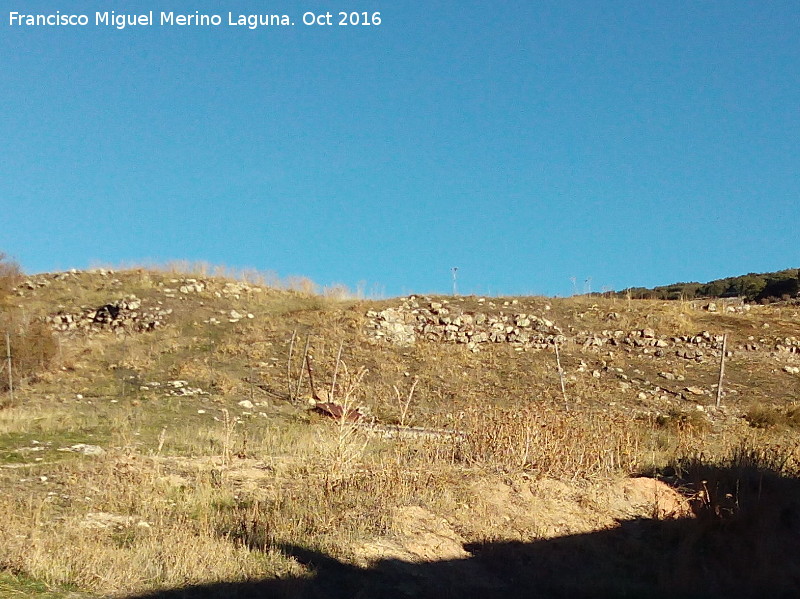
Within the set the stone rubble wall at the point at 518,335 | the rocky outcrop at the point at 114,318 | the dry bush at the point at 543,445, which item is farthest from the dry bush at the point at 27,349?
the dry bush at the point at 543,445

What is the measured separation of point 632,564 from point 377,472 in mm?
2842

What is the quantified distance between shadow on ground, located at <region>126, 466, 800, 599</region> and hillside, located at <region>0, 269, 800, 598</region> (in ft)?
0.09

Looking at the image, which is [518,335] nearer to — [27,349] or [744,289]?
[27,349]

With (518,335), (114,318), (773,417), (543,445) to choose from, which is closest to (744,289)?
(518,335)

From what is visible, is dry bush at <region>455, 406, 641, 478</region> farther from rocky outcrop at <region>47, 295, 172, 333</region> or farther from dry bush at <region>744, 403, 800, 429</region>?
rocky outcrop at <region>47, 295, 172, 333</region>

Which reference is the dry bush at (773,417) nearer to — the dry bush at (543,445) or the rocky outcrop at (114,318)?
the dry bush at (543,445)

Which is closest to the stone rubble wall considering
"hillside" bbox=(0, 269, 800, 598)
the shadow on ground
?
"hillside" bbox=(0, 269, 800, 598)

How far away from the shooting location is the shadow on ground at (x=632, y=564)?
240 inches

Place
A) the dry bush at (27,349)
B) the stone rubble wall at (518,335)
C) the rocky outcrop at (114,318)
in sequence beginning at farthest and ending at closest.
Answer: the rocky outcrop at (114,318)
the stone rubble wall at (518,335)
the dry bush at (27,349)

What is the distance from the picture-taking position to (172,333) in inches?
890

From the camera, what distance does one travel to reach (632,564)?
7652mm

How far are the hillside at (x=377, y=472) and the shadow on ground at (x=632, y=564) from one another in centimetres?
3

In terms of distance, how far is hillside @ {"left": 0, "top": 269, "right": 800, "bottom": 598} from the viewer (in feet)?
20.6

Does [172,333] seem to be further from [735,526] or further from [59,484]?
[735,526]
